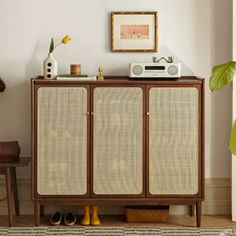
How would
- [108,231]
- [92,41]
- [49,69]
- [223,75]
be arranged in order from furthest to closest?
[92,41] → [49,69] → [108,231] → [223,75]

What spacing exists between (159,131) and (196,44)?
2.67 ft

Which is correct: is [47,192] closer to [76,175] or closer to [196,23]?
[76,175]

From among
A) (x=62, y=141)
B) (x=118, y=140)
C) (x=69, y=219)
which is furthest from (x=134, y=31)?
(x=69, y=219)

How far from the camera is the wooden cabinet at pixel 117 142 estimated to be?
14.5 feet

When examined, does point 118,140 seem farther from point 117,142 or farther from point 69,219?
point 69,219

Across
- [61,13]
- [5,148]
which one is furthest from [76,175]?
[61,13]

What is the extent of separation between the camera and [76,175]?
4.47m

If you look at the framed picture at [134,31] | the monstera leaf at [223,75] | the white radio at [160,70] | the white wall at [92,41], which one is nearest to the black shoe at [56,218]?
the white wall at [92,41]

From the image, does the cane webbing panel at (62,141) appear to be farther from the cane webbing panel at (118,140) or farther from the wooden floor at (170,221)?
the wooden floor at (170,221)

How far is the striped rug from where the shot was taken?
171 inches

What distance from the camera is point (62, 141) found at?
14.6 feet

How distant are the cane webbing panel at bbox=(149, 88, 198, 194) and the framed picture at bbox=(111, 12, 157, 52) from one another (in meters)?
0.50

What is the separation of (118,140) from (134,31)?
879mm

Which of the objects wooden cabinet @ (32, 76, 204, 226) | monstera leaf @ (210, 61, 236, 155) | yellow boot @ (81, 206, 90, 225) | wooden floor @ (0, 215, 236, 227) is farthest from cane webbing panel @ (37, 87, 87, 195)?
monstera leaf @ (210, 61, 236, 155)
